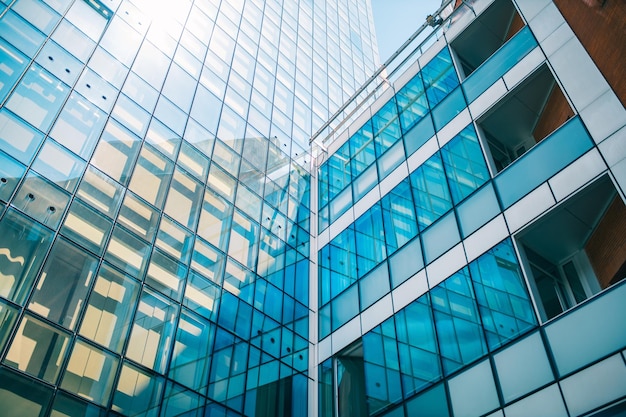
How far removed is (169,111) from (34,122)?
6.23 metres

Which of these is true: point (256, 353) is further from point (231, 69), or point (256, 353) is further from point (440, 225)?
point (231, 69)

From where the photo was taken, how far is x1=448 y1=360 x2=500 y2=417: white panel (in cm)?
1334

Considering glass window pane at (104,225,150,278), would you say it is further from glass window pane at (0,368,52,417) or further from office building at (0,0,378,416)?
glass window pane at (0,368,52,417)

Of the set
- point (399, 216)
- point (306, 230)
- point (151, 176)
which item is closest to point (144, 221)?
point (151, 176)

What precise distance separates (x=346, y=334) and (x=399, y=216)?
515 cm

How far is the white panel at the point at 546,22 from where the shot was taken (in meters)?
17.3

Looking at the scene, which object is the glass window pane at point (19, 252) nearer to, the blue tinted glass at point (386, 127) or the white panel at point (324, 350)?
the white panel at point (324, 350)

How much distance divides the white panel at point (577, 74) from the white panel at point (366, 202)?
8.78 m

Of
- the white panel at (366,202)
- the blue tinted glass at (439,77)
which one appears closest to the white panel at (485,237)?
the white panel at (366,202)

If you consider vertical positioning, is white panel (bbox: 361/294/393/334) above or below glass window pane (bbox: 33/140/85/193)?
below

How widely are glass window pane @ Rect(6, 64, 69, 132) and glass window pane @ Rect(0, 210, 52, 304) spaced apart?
3459 mm

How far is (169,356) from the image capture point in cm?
1585

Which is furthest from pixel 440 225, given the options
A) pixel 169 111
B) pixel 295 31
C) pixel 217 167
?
pixel 295 31

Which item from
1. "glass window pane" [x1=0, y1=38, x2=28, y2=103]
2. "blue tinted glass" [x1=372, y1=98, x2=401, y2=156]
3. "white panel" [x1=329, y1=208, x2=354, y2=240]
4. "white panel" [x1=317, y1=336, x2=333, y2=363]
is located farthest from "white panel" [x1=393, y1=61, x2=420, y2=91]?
"glass window pane" [x1=0, y1=38, x2=28, y2=103]
